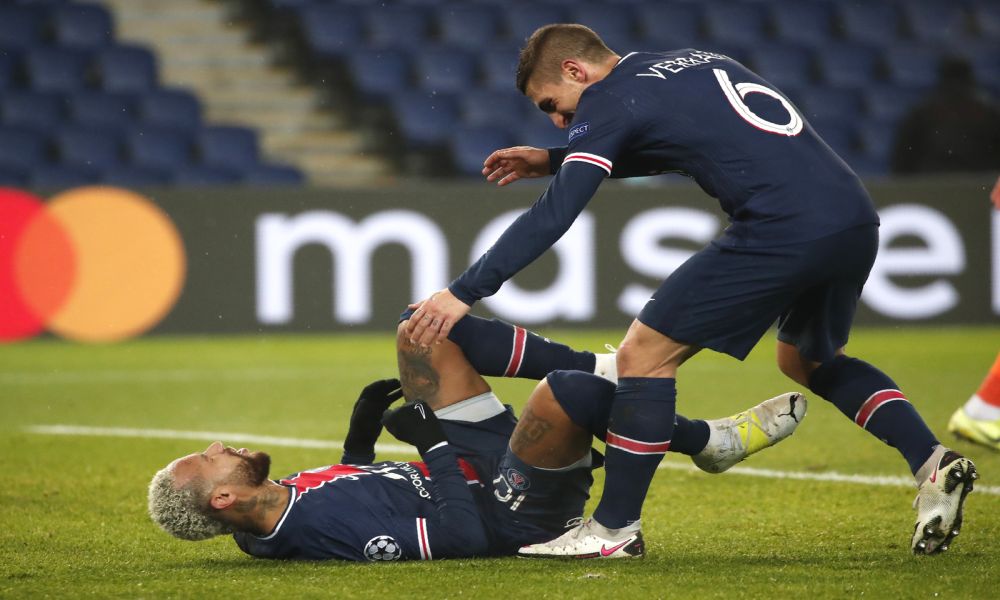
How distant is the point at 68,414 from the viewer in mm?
7070

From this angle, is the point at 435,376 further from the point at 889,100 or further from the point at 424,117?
the point at 889,100

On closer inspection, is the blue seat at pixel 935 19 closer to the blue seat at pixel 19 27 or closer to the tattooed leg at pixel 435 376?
the blue seat at pixel 19 27

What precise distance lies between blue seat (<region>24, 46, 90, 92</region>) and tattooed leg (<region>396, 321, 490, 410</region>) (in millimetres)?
9559

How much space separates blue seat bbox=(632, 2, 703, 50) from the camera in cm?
1355

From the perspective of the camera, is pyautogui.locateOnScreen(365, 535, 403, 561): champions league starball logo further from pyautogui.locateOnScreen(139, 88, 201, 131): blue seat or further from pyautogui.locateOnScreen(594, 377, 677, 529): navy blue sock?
pyautogui.locateOnScreen(139, 88, 201, 131): blue seat

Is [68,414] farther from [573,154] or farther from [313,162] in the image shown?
[313,162]

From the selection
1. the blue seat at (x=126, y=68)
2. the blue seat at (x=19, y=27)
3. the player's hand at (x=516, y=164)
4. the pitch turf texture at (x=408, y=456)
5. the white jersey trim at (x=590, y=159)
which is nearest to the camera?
the pitch turf texture at (x=408, y=456)

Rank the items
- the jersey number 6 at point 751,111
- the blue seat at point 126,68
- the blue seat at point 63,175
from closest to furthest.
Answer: the jersey number 6 at point 751,111
the blue seat at point 63,175
the blue seat at point 126,68

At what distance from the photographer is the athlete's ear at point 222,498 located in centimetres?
356

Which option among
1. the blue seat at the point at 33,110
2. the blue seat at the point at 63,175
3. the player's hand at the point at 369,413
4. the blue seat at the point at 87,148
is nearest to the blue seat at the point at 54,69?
the blue seat at the point at 33,110

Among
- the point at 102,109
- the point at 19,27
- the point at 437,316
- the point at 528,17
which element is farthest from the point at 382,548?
the point at 528,17

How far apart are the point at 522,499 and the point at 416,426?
342mm

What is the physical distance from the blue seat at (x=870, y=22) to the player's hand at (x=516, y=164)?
10864 mm

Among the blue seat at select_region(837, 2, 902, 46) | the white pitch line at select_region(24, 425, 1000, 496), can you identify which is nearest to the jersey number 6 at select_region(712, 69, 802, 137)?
the white pitch line at select_region(24, 425, 1000, 496)
